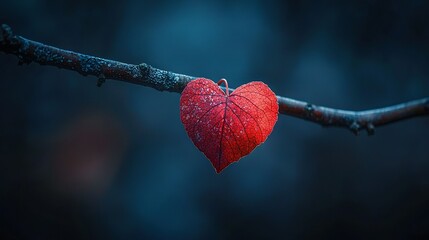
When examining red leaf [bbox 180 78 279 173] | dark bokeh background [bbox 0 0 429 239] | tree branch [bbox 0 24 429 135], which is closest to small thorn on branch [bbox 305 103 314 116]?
tree branch [bbox 0 24 429 135]

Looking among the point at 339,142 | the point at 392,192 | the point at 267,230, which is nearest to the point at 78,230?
the point at 267,230

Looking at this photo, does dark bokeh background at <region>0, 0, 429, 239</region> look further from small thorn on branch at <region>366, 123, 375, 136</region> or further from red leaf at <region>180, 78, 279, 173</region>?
red leaf at <region>180, 78, 279, 173</region>

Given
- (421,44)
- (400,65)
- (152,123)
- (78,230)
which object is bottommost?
(78,230)

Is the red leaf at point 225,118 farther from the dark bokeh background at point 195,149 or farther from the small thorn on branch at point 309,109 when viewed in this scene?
the dark bokeh background at point 195,149

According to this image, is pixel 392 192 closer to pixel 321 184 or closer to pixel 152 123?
pixel 321 184

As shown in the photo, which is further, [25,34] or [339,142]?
[339,142]

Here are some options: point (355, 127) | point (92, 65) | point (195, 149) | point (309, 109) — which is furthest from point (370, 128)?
point (195, 149)
